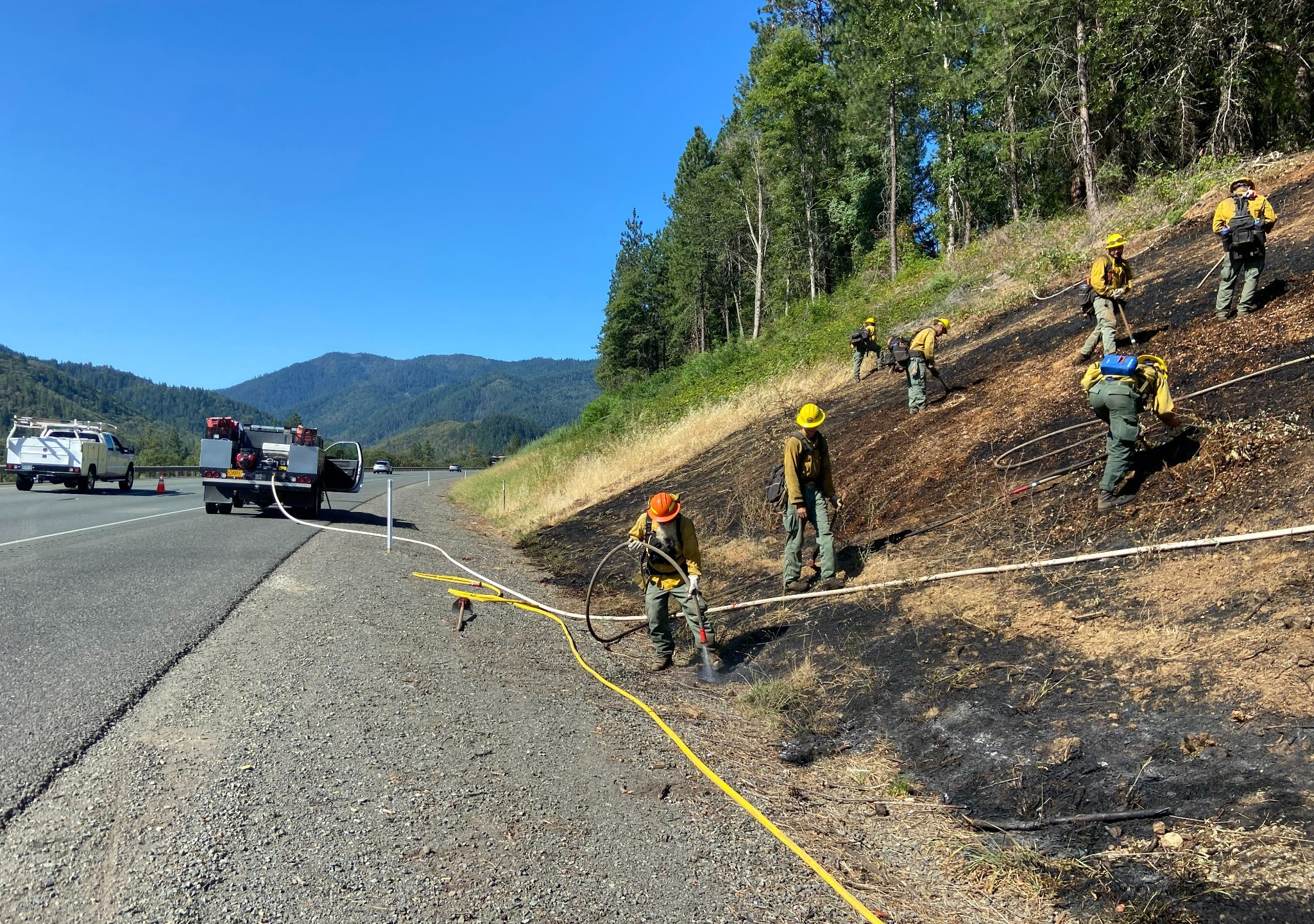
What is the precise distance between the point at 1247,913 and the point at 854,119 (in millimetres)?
32309

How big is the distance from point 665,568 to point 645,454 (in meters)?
13.6

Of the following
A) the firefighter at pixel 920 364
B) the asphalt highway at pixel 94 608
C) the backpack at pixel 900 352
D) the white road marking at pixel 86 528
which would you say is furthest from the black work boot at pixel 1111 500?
the white road marking at pixel 86 528

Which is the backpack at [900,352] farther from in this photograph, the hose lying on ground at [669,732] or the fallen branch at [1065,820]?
the fallen branch at [1065,820]

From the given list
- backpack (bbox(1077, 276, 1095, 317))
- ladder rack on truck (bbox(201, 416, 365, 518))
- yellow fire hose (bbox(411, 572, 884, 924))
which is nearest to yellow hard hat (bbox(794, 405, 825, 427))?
yellow fire hose (bbox(411, 572, 884, 924))

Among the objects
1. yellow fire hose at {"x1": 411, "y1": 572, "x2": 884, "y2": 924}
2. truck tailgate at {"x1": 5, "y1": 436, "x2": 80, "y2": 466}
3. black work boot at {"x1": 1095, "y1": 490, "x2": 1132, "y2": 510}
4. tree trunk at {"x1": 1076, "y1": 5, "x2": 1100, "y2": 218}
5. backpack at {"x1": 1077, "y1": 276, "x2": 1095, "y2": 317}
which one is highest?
tree trunk at {"x1": 1076, "y1": 5, "x2": 1100, "y2": 218}

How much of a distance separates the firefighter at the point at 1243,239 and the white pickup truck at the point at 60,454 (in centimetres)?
2980

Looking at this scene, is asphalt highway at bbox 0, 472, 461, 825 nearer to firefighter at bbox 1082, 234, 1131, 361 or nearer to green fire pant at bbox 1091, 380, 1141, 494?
green fire pant at bbox 1091, 380, 1141, 494

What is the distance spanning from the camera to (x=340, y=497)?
3152 cm

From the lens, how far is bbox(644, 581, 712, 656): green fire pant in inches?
305

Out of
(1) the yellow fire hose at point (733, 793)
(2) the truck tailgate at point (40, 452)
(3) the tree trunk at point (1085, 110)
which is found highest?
(3) the tree trunk at point (1085, 110)

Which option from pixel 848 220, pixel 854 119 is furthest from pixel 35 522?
pixel 848 220

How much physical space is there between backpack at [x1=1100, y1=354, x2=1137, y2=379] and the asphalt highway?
816cm

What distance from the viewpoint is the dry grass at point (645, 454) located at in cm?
1950

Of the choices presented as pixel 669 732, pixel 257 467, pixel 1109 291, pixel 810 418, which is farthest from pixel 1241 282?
pixel 257 467
